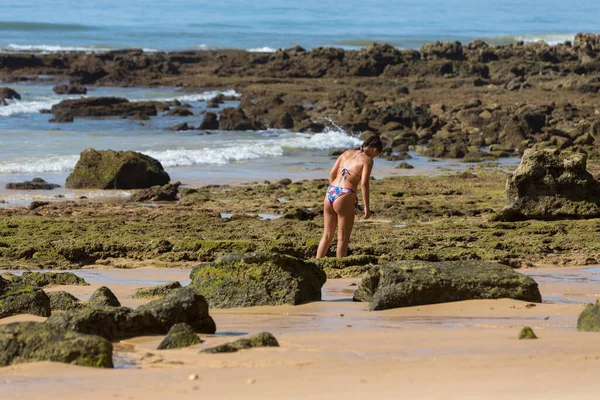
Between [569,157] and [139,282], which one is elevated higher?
[569,157]

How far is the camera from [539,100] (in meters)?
30.5

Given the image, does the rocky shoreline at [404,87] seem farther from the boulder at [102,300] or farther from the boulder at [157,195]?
the boulder at [102,300]

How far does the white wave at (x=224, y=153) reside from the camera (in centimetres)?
1858

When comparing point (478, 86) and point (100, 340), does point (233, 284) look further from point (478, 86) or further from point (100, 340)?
point (478, 86)

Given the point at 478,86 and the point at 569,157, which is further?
the point at 478,86

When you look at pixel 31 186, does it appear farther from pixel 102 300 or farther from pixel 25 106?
pixel 25 106

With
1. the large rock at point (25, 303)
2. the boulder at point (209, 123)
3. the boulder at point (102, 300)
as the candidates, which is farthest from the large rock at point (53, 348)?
the boulder at point (209, 123)

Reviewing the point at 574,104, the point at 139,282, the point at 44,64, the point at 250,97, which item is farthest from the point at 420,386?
the point at 44,64

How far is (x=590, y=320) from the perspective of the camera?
620 centimetres

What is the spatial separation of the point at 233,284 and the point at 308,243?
8.78 ft

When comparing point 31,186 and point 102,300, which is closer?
point 102,300

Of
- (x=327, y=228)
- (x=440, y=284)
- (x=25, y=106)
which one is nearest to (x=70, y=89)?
(x=25, y=106)

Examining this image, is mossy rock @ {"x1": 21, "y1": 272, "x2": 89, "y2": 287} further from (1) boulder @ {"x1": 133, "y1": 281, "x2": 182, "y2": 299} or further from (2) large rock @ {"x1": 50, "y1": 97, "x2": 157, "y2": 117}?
(2) large rock @ {"x1": 50, "y1": 97, "x2": 157, "y2": 117}

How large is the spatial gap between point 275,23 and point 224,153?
72486 mm
